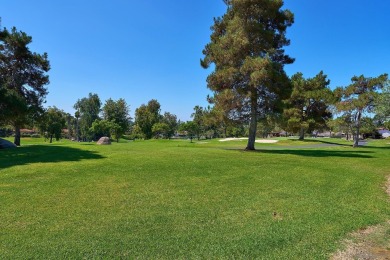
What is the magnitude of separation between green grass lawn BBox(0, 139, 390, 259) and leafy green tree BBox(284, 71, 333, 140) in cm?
3530

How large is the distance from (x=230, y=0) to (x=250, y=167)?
49.9 ft

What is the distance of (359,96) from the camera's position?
2958 cm

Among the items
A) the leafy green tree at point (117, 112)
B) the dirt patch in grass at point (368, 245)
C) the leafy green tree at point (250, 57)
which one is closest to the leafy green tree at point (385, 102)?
the leafy green tree at point (250, 57)

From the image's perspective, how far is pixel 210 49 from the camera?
942 inches

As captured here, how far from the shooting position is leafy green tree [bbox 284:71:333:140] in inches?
1780

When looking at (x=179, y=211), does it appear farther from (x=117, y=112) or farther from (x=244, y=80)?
(x=117, y=112)

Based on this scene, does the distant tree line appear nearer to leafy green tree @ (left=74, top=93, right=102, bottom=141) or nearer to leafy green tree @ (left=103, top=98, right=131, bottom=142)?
leafy green tree @ (left=103, top=98, right=131, bottom=142)

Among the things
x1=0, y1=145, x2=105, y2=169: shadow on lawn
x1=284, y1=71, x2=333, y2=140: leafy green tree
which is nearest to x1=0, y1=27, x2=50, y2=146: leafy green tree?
x1=0, y1=145, x2=105, y2=169: shadow on lawn

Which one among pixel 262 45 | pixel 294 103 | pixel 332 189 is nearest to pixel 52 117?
pixel 294 103

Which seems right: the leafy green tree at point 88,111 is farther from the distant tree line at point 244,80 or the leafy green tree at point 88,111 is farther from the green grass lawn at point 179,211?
the green grass lawn at point 179,211

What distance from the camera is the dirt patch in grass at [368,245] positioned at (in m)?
5.04

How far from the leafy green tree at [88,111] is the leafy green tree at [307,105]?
7117cm

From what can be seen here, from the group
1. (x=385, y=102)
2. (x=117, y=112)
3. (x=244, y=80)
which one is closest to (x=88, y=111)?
(x=117, y=112)

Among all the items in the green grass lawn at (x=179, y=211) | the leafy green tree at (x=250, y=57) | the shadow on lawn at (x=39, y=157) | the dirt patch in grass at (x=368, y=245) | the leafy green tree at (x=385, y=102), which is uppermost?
the leafy green tree at (x=250, y=57)
